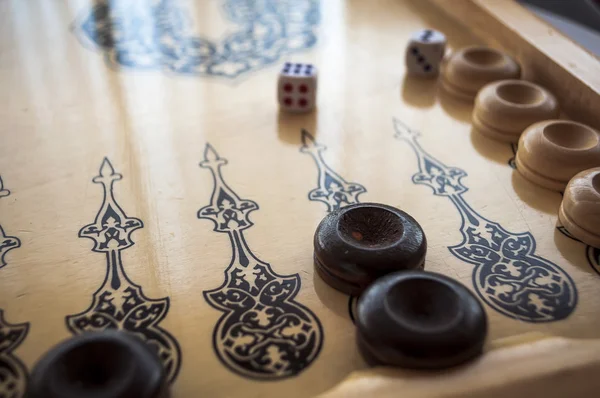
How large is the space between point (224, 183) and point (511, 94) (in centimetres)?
66

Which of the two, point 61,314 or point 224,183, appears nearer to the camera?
point 61,314

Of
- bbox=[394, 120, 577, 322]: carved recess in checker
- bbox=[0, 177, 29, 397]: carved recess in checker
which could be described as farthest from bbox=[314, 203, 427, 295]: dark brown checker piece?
bbox=[0, 177, 29, 397]: carved recess in checker

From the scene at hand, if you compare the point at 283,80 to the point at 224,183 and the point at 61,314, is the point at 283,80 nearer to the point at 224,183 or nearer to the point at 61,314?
the point at 224,183

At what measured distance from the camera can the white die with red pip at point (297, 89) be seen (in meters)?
1.36

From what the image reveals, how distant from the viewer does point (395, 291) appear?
811mm

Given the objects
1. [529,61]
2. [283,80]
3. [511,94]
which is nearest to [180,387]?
[283,80]

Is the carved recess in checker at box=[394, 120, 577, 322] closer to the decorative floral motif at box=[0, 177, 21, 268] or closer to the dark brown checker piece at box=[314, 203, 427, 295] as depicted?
the dark brown checker piece at box=[314, 203, 427, 295]

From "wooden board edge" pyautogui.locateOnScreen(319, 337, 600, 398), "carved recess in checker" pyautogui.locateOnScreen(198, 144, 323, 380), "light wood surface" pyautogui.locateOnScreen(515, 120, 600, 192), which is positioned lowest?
"carved recess in checker" pyautogui.locateOnScreen(198, 144, 323, 380)

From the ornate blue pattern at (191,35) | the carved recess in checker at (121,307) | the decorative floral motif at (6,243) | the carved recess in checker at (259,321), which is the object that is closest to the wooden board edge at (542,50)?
the ornate blue pattern at (191,35)

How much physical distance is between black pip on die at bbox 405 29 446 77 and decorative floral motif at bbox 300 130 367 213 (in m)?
0.45

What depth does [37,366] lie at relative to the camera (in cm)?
70

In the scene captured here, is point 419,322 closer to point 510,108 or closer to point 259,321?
point 259,321

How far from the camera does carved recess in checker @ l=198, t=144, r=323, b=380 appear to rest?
2.67 ft

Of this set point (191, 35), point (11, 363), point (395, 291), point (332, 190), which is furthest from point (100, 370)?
point (191, 35)
